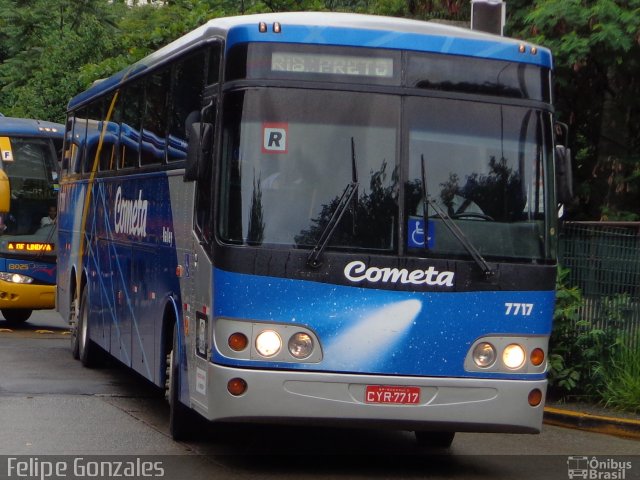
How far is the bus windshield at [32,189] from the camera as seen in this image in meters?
21.7

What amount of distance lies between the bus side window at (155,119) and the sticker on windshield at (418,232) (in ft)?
10.6

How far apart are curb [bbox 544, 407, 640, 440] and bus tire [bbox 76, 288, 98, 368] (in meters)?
5.68

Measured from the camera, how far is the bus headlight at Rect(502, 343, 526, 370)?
915 cm

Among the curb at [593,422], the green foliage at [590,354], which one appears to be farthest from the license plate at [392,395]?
the green foliage at [590,354]

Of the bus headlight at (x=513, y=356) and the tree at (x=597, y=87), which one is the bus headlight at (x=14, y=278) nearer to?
the tree at (x=597, y=87)

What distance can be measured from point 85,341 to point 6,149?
678 centimetres

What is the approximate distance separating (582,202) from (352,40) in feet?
40.7

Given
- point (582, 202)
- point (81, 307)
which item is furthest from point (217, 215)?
point (582, 202)

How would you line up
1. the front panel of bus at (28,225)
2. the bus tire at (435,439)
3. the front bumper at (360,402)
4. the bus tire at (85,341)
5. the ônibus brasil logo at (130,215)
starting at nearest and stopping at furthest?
the front bumper at (360,402), the bus tire at (435,439), the ônibus brasil logo at (130,215), the bus tire at (85,341), the front panel of bus at (28,225)

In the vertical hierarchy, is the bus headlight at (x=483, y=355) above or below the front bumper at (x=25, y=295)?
above

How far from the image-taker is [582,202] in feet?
68.5

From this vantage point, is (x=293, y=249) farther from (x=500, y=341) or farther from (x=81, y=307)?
(x=81, y=307)

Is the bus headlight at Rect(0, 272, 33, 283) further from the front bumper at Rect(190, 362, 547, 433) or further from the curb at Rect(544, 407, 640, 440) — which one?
the front bumper at Rect(190, 362, 547, 433)

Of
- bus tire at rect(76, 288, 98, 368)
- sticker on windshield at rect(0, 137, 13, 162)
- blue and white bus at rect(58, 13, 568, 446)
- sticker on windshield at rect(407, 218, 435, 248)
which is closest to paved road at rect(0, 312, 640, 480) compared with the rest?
blue and white bus at rect(58, 13, 568, 446)
